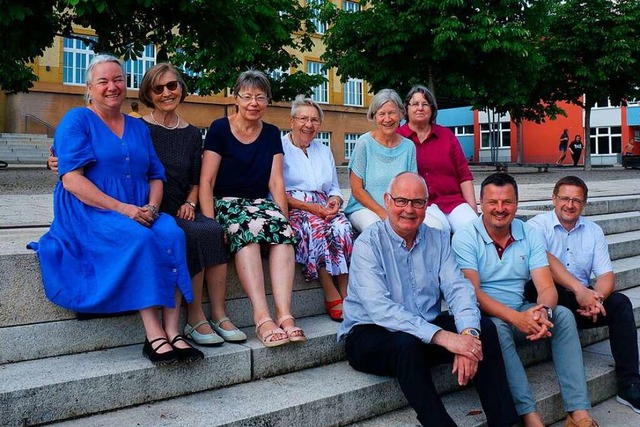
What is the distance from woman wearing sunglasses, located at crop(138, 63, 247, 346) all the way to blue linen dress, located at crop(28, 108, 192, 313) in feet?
0.86

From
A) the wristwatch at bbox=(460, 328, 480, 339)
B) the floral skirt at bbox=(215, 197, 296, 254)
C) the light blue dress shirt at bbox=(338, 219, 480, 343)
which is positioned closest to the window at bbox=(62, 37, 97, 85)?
the floral skirt at bbox=(215, 197, 296, 254)

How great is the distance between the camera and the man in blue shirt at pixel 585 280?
4.16m

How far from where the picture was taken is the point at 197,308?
3713 millimetres

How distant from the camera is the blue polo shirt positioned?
3.95 m

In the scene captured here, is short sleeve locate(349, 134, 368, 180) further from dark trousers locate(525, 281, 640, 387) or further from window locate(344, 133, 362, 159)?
window locate(344, 133, 362, 159)

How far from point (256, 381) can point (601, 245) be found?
265cm

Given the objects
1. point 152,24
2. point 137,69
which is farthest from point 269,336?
point 137,69

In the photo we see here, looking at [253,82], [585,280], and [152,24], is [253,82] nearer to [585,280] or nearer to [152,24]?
[585,280]

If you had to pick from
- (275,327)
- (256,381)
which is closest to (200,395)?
(256,381)

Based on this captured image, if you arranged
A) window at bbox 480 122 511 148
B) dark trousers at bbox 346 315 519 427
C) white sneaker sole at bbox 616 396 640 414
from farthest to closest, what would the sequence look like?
window at bbox 480 122 511 148 < white sneaker sole at bbox 616 396 640 414 < dark trousers at bbox 346 315 519 427

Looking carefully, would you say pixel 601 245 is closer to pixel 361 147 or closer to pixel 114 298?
pixel 361 147

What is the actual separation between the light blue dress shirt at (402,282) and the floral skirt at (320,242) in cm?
72

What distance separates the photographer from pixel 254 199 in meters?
4.29

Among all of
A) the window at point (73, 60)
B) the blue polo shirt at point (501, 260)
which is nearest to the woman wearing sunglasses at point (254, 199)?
the blue polo shirt at point (501, 260)
